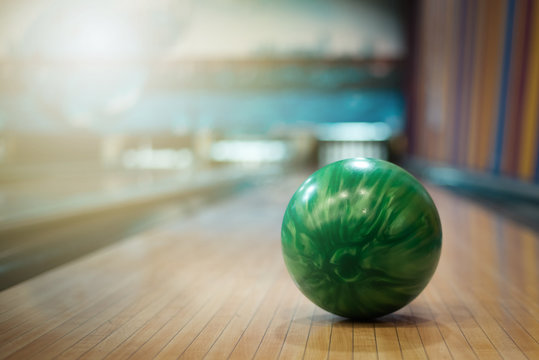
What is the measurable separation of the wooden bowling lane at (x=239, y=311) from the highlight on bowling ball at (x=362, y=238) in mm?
112

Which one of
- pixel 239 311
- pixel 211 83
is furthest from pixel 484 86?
pixel 211 83

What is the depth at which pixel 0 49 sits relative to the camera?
473 inches

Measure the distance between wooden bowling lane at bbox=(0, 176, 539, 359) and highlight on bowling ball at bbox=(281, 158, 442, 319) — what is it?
112 millimetres

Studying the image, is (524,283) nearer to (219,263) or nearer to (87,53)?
(219,263)

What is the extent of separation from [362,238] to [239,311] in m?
0.55

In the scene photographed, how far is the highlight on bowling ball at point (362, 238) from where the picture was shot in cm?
170

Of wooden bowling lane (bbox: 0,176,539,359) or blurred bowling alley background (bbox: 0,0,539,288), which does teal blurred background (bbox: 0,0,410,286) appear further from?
wooden bowling lane (bbox: 0,176,539,359)

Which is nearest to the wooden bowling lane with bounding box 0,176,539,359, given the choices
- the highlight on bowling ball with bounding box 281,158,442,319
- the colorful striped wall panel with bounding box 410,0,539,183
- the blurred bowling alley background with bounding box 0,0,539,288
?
the highlight on bowling ball with bounding box 281,158,442,319

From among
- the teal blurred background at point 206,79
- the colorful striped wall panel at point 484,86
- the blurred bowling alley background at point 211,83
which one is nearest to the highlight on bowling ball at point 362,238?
the colorful striped wall panel at point 484,86

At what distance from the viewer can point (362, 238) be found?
1700mm

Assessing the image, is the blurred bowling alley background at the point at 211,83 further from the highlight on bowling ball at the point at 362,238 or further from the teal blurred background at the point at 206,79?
the highlight on bowling ball at the point at 362,238

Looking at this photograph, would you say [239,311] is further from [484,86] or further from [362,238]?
[484,86]

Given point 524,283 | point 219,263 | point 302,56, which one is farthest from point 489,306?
point 302,56

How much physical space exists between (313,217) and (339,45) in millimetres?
10873
